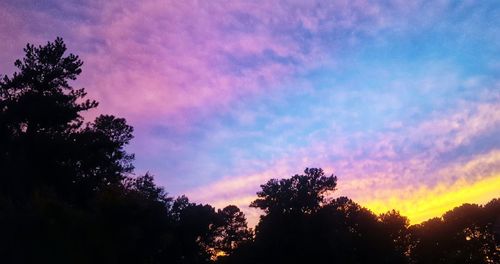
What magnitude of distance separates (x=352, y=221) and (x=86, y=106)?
43.7 m

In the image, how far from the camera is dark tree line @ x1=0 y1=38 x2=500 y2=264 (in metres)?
22.1

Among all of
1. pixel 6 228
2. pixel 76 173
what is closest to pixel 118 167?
pixel 76 173

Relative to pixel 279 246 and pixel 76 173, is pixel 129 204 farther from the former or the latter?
pixel 279 246

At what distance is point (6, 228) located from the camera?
21609 mm

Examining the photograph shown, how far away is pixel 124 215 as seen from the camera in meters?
24.6

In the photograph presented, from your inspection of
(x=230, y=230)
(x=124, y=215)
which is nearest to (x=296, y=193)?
(x=230, y=230)

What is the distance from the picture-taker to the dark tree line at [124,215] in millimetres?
22062

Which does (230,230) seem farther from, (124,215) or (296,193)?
(124,215)

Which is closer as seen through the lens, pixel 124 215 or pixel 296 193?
pixel 124 215

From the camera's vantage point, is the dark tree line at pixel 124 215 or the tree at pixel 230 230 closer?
the dark tree line at pixel 124 215

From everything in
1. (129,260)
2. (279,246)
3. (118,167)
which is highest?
(118,167)

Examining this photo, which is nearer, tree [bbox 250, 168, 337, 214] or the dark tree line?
the dark tree line

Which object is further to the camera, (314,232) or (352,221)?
(352,221)

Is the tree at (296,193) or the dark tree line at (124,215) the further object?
the tree at (296,193)
